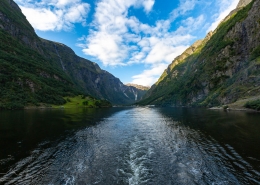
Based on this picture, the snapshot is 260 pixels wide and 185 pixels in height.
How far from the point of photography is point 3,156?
26.9m

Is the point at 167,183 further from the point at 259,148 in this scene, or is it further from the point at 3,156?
the point at 3,156

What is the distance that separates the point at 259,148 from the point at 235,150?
175 inches

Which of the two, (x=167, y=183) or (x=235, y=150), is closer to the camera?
(x=167, y=183)

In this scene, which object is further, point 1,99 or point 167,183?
point 1,99

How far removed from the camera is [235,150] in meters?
29.6

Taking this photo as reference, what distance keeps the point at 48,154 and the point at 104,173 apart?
12244mm

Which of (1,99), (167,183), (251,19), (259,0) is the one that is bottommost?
(167,183)

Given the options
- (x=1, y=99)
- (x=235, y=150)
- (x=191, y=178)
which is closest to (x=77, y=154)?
(x=191, y=178)

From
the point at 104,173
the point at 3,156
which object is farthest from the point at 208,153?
the point at 3,156

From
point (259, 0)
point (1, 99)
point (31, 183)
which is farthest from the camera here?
point (259, 0)

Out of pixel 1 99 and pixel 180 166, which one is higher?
pixel 1 99

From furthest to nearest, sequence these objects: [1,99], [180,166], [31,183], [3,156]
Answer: [1,99] → [3,156] → [180,166] → [31,183]

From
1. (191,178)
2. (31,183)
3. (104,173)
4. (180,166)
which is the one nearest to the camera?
(31,183)

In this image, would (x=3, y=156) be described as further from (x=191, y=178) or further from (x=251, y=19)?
(x=251, y=19)
